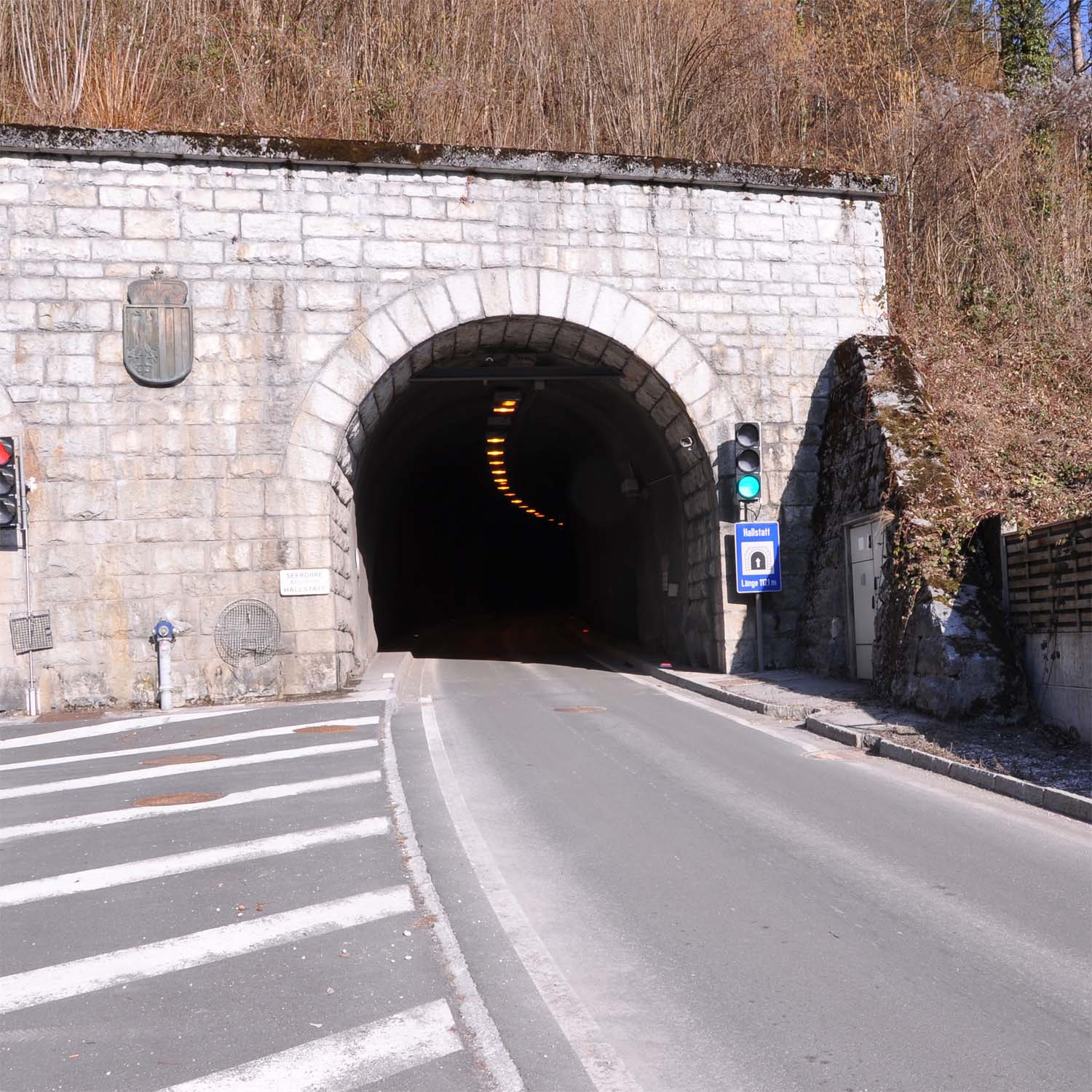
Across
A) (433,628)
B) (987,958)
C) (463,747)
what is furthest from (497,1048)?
(433,628)

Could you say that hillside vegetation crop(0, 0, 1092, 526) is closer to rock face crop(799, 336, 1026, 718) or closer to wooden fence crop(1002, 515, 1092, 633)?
rock face crop(799, 336, 1026, 718)

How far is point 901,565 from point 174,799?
7.79 meters

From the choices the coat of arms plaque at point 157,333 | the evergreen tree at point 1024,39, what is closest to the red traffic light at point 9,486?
the coat of arms plaque at point 157,333

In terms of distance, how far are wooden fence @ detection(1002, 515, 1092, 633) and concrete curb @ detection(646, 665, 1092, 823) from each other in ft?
5.76

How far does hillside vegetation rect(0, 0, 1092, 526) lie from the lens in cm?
1591

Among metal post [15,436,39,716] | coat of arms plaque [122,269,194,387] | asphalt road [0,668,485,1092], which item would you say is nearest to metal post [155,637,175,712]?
metal post [15,436,39,716]

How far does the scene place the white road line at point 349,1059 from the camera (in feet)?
11.5

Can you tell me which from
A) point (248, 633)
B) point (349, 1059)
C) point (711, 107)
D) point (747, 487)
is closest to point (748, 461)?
point (747, 487)

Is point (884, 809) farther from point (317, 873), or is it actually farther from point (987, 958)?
point (317, 873)

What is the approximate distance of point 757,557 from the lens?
49.7 ft

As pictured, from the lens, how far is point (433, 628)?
33.4m

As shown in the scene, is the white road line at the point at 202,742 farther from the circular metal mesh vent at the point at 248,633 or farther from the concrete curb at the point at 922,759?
the concrete curb at the point at 922,759

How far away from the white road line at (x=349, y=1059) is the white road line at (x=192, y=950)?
1.03 metres

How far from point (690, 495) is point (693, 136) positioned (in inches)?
238
